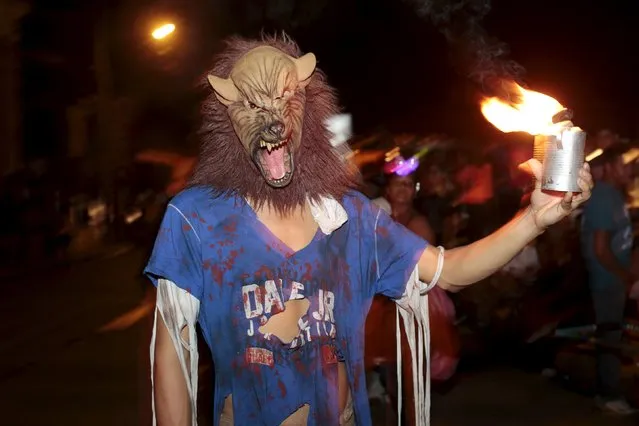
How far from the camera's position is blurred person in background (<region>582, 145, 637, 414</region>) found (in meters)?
5.84

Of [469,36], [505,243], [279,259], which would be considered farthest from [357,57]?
[279,259]

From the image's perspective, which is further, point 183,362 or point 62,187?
point 62,187

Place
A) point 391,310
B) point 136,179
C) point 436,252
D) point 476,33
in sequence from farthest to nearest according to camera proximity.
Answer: point 136,179 < point 391,310 < point 476,33 < point 436,252

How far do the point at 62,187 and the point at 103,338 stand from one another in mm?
10411

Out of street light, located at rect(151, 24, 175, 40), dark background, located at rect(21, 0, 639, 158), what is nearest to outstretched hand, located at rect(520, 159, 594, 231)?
dark background, located at rect(21, 0, 639, 158)

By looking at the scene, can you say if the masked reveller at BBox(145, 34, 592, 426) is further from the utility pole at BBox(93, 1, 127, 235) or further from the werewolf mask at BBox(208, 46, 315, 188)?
the utility pole at BBox(93, 1, 127, 235)

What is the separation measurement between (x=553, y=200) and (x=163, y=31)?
55.7ft

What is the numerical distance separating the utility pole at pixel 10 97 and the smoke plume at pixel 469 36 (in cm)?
1738

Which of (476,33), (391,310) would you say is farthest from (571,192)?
(391,310)

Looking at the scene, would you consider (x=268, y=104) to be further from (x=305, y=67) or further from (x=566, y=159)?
(x=566, y=159)

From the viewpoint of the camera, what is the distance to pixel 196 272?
98.0 inches

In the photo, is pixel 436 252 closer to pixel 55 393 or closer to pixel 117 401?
pixel 117 401

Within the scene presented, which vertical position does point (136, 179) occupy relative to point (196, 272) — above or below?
above

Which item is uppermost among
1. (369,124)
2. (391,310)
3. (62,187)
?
(369,124)
